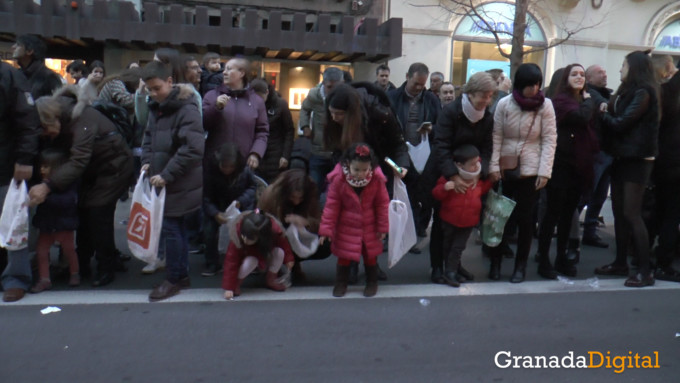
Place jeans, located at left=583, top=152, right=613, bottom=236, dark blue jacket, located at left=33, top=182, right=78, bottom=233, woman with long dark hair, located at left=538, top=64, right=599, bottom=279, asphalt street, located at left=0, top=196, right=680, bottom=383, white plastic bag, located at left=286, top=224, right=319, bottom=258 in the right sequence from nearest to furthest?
asphalt street, located at left=0, top=196, right=680, bottom=383
dark blue jacket, located at left=33, top=182, right=78, bottom=233
white plastic bag, located at left=286, top=224, right=319, bottom=258
woman with long dark hair, located at left=538, top=64, right=599, bottom=279
jeans, located at left=583, top=152, right=613, bottom=236

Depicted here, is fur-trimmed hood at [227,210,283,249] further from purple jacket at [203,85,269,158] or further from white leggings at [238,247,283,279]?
purple jacket at [203,85,269,158]

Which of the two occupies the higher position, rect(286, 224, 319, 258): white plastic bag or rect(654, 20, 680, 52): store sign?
rect(654, 20, 680, 52): store sign

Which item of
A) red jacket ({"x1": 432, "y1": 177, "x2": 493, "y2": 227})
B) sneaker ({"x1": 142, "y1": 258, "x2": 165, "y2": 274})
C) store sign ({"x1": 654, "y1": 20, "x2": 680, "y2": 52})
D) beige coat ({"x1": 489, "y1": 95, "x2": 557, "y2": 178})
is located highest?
store sign ({"x1": 654, "y1": 20, "x2": 680, "y2": 52})

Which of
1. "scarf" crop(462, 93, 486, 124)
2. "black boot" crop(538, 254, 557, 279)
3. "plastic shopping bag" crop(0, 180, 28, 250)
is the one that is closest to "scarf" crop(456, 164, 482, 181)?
"scarf" crop(462, 93, 486, 124)

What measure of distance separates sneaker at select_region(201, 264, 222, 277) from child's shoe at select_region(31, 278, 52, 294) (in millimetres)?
1282

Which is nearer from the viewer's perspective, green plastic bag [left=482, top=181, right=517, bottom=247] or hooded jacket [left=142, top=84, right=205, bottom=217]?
hooded jacket [left=142, top=84, right=205, bottom=217]

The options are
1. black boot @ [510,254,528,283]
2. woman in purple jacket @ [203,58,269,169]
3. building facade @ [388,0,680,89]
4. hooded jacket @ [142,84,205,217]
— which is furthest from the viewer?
building facade @ [388,0,680,89]

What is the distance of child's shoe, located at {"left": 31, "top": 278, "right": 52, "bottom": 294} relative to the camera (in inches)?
189

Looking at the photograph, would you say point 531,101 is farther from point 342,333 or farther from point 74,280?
point 74,280

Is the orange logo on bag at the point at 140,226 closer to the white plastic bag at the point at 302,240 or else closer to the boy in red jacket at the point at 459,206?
the white plastic bag at the point at 302,240

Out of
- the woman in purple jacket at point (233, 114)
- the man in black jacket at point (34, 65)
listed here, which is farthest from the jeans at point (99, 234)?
the man in black jacket at point (34, 65)

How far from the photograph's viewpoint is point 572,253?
6199mm

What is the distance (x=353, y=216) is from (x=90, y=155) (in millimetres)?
2201

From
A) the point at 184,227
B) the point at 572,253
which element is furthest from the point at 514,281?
the point at 184,227
